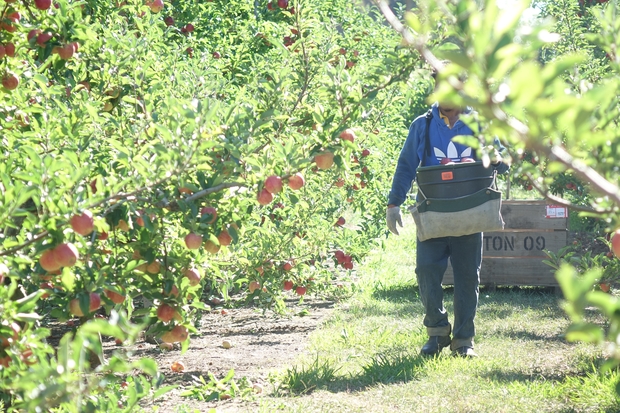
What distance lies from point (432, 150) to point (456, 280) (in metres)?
0.79

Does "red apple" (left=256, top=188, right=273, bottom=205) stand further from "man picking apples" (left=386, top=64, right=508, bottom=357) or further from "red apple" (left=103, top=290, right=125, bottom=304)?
"man picking apples" (left=386, top=64, right=508, bottom=357)

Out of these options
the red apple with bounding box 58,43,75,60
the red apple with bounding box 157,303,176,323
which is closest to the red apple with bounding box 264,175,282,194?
the red apple with bounding box 157,303,176,323

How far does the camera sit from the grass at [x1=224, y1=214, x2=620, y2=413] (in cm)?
353

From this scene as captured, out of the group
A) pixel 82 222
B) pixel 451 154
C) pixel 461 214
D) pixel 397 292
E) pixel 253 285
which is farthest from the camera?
pixel 397 292

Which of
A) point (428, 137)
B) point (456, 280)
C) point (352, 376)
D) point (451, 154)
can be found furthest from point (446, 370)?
point (428, 137)

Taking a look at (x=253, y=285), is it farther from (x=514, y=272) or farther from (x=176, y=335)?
(x=514, y=272)

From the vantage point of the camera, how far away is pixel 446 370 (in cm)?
411

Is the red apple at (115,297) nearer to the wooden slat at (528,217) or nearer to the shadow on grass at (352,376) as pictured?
the shadow on grass at (352,376)

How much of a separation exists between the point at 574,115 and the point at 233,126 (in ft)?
5.81

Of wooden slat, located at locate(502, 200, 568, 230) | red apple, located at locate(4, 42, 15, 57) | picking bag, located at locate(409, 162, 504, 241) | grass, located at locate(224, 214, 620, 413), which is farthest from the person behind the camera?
wooden slat, located at locate(502, 200, 568, 230)

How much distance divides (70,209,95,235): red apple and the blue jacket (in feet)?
9.64

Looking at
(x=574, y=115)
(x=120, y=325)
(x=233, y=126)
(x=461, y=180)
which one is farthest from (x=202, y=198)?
(x=461, y=180)

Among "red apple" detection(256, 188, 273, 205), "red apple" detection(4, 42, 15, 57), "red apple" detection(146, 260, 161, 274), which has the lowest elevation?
"red apple" detection(146, 260, 161, 274)

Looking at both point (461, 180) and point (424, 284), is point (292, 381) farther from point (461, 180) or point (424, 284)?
point (461, 180)
